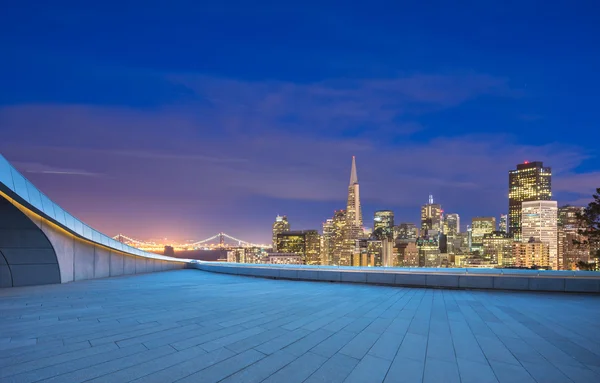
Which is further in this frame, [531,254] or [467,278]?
[531,254]

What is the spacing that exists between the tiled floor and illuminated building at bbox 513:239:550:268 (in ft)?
598

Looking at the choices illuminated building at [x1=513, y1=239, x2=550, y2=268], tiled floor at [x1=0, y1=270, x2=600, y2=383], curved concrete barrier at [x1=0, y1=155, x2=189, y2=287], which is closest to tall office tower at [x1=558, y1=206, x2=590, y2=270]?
illuminated building at [x1=513, y1=239, x2=550, y2=268]

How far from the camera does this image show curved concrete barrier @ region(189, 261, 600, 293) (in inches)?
456

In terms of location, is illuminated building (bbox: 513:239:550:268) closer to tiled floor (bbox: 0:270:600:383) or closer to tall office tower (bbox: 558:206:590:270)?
tall office tower (bbox: 558:206:590:270)

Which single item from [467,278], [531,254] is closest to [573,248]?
[467,278]

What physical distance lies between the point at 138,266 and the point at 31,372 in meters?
18.7

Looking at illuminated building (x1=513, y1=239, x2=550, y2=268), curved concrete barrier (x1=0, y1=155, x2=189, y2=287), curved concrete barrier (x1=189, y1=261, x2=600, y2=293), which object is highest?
curved concrete barrier (x1=0, y1=155, x2=189, y2=287)

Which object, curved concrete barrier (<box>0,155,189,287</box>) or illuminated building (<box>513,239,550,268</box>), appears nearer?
curved concrete barrier (<box>0,155,189,287</box>)

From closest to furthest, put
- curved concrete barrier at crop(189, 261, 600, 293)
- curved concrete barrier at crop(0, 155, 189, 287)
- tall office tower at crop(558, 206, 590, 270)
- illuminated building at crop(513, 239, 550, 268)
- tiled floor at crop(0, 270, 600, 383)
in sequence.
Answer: tiled floor at crop(0, 270, 600, 383), curved concrete barrier at crop(189, 261, 600, 293), curved concrete barrier at crop(0, 155, 189, 287), tall office tower at crop(558, 206, 590, 270), illuminated building at crop(513, 239, 550, 268)

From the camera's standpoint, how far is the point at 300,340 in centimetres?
582

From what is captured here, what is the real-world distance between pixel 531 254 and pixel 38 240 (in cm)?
20999

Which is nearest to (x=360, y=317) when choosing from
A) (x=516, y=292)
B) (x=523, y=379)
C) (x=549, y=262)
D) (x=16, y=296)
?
(x=523, y=379)

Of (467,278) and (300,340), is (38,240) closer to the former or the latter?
(300,340)

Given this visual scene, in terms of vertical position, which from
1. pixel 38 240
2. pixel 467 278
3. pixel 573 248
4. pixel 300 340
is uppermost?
pixel 38 240
